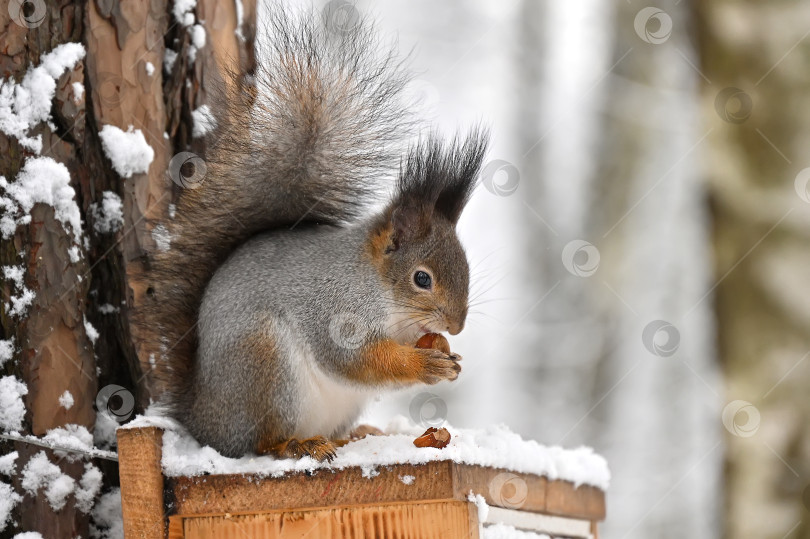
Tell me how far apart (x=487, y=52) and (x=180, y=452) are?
5.98 meters

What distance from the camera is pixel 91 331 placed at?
2.01 m

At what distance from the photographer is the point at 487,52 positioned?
7.17 meters

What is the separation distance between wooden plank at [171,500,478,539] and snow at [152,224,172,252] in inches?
24.0

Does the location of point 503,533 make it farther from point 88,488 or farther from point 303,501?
point 88,488

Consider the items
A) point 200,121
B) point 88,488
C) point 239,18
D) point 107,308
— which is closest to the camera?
point 88,488

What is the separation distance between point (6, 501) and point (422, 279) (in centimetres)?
98

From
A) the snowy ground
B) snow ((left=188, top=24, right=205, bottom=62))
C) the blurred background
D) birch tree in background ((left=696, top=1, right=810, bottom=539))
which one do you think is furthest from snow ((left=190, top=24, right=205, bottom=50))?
birch tree in background ((left=696, top=1, right=810, bottom=539))

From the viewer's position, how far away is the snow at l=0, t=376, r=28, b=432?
6.02 ft

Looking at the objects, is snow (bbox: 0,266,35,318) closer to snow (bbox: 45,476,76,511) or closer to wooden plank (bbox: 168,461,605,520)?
snow (bbox: 45,476,76,511)

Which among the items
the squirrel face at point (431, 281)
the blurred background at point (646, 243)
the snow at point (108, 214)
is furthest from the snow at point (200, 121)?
the blurred background at point (646, 243)

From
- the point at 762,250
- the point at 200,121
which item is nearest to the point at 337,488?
the point at 200,121

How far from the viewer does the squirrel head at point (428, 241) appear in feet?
6.33

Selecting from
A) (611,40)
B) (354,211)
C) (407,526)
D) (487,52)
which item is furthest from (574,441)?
(407,526)

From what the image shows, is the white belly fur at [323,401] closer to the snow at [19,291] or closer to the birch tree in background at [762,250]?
the snow at [19,291]
